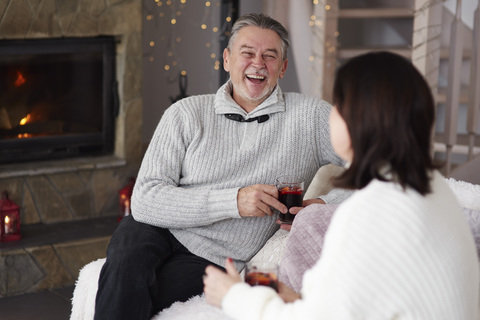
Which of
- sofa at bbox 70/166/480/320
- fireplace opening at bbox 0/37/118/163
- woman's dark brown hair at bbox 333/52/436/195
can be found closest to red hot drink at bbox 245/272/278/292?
woman's dark brown hair at bbox 333/52/436/195

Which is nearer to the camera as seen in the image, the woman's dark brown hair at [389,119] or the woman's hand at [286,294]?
the woman's dark brown hair at [389,119]

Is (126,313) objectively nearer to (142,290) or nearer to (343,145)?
(142,290)

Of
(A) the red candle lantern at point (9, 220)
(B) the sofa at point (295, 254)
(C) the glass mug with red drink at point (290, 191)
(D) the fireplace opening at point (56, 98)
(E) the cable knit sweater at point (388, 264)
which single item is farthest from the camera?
(D) the fireplace opening at point (56, 98)

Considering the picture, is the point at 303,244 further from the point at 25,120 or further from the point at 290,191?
the point at 25,120

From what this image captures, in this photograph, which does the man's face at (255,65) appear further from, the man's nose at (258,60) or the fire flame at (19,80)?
the fire flame at (19,80)

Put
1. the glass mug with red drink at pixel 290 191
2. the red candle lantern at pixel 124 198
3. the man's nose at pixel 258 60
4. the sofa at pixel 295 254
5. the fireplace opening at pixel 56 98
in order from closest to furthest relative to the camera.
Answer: the sofa at pixel 295 254 < the glass mug with red drink at pixel 290 191 < the man's nose at pixel 258 60 < the fireplace opening at pixel 56 98 < the red candle lantern at pixel 124 198

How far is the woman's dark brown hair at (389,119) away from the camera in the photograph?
129 cm

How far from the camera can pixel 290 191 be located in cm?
214

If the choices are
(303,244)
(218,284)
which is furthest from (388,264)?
(303,244)

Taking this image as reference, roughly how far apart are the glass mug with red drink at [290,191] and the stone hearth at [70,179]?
5.03 ft

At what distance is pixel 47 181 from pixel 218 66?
1271mm

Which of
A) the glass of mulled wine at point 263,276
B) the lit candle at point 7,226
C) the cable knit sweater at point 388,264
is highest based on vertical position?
the cable knit sweater at point 388,264

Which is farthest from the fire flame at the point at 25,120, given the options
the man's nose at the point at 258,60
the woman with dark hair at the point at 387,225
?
the woman with dark hair at the point at 387,225

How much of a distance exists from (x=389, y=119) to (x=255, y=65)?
1122 mm
